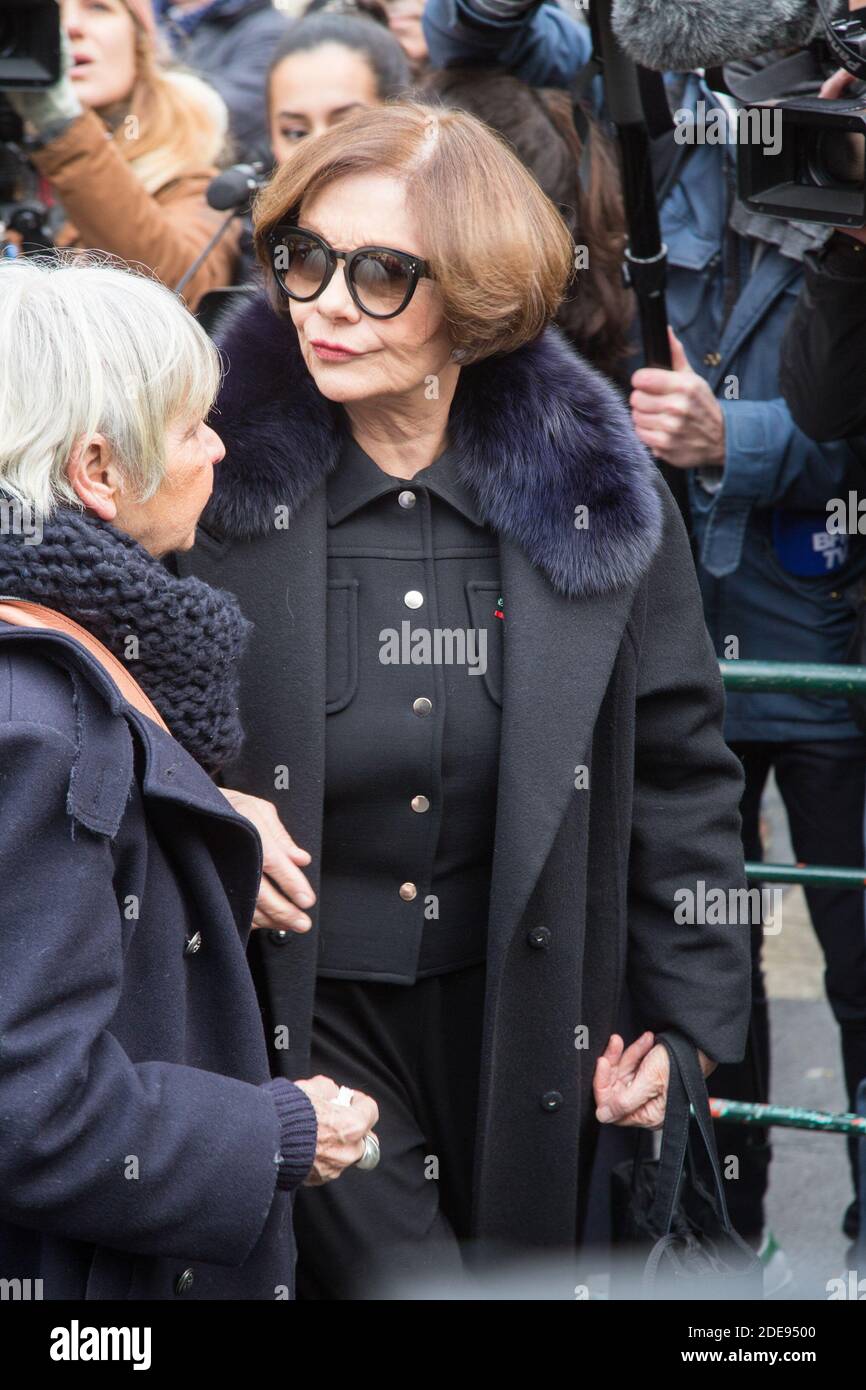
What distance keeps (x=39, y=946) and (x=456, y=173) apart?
3.92 ft

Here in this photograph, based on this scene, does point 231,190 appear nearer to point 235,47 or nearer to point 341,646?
point 341,646

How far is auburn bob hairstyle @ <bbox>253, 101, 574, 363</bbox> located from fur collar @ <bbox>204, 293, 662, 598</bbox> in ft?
0.36

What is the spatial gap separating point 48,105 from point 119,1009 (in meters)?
2.34

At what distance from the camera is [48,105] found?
3.46m

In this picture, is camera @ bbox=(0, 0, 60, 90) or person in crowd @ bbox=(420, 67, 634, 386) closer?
camera @ bbox=(0, 0, 60, 90)

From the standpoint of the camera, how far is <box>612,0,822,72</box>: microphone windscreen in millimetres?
2508

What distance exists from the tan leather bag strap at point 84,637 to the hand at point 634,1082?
99cm

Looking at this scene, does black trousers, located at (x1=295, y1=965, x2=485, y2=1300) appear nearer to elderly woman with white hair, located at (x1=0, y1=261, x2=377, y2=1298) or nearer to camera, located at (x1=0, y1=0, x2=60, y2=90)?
elderly woman with white hair, located at (x1=0, y1=261, x2=377, y2=1298)
